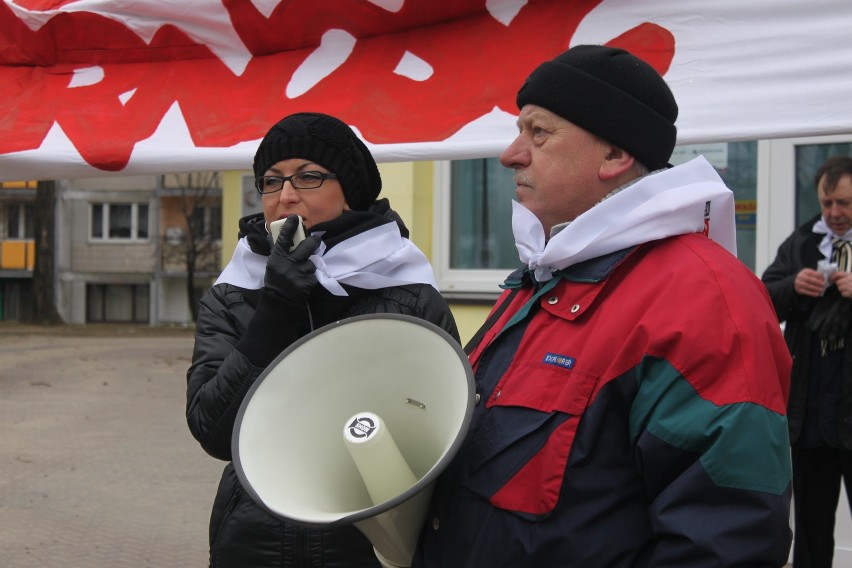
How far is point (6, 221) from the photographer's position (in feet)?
141

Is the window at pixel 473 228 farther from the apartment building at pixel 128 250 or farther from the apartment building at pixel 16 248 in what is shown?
the apartment building at pixel 16 248

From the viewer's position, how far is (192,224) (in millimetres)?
39031

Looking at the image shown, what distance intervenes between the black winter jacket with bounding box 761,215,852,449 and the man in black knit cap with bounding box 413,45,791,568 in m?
2.15

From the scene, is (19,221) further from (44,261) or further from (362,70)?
(362,70)

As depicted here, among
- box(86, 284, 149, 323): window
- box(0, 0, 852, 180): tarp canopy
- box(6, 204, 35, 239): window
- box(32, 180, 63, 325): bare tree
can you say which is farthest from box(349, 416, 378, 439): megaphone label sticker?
box(6, 204, 35, 239): window

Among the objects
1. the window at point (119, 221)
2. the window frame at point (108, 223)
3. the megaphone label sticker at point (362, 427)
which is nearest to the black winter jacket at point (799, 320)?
the megaphone label sticker at point (362, 427)

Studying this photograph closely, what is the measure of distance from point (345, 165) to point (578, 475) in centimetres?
127

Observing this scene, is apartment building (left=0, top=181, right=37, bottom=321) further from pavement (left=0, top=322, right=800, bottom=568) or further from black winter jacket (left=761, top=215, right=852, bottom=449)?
black winter jacket (left=761, top=215, right=852, bottom=449)

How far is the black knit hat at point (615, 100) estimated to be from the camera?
1625 millimetres

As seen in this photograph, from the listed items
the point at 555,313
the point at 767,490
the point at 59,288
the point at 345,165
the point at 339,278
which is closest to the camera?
the point at 767,490

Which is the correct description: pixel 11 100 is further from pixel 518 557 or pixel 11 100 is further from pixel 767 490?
pixel 767 490

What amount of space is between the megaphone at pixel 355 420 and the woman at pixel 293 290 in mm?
278

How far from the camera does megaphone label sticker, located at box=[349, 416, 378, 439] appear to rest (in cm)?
167

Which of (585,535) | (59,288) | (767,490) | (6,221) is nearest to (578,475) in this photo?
(585,535)
